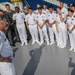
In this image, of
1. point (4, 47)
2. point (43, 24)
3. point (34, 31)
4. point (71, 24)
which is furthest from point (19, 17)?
point (4, 47)

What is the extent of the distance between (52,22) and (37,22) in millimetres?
649

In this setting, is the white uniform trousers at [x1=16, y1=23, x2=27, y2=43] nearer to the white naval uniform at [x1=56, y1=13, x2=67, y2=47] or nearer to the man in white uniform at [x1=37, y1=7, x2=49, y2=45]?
the man in white uniform at [x1=37, y1=7, x2=49, y2=45]

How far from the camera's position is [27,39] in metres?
10.2

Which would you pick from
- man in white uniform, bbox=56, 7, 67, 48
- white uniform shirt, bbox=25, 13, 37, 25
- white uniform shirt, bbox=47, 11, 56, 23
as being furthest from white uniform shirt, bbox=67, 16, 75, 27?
white uniform shirt, bbox=25, 13, 37, 25

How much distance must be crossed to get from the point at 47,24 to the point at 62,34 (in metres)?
1.13

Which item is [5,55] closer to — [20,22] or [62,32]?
[62,32]

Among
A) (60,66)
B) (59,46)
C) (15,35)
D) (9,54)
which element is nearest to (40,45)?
(59,46)

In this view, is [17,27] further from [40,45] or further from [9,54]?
[9,54]

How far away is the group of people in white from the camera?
851 cm

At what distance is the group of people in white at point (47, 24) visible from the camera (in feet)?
27.9

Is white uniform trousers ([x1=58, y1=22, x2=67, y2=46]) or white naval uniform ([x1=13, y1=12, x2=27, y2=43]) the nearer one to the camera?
white uniform trousers ([x1=58, y1=22, x2=67, y2=46])

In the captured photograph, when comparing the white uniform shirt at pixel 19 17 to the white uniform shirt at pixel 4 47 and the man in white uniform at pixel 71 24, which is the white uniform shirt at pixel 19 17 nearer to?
the man in white uniform at pixel 71 24

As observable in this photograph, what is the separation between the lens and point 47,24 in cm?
960

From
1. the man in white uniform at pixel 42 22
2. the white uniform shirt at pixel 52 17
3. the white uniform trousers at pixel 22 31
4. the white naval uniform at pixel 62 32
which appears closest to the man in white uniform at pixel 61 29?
the white naval uniform at pixel 62 32
